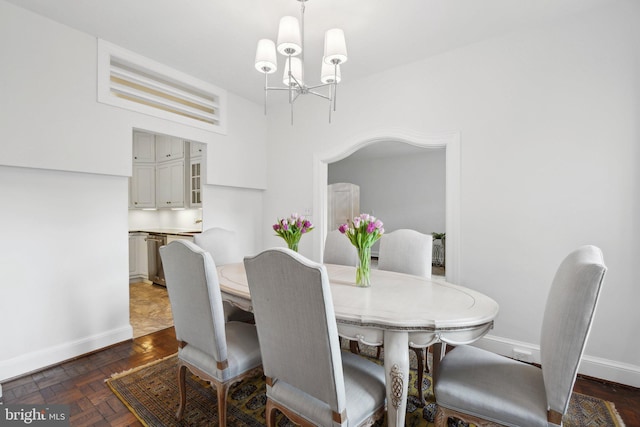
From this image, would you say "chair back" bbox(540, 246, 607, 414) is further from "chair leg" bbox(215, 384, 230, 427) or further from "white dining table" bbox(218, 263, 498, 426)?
"chair leg" bbox(215, 384, 230, 427)

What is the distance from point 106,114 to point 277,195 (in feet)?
6.89

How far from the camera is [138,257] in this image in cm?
500

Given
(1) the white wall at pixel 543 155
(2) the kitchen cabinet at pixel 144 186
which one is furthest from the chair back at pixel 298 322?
(2) the kitchen cabinet at pixel 144 186

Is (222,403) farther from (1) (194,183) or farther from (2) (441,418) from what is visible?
(1) (194,183)

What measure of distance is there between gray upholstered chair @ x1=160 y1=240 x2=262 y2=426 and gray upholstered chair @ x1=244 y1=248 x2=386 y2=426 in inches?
11.4

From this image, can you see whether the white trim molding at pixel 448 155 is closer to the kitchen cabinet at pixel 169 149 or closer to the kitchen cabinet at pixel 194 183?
the kitchen cabinet at pixel 194 183

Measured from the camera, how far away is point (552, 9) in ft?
7.53

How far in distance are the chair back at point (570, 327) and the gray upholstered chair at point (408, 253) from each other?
117 centimetres

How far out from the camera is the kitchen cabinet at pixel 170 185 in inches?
194

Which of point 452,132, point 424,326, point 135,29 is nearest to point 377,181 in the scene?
point 452,132

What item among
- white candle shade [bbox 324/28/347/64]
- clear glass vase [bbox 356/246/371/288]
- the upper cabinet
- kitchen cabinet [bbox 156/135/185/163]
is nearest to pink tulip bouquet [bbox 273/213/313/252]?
clear glass vase [bbox 356/246/371/288]

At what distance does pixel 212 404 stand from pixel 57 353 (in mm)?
1561

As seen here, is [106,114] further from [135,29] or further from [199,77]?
[199,77]

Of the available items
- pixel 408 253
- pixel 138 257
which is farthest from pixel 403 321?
pixel 138 257
